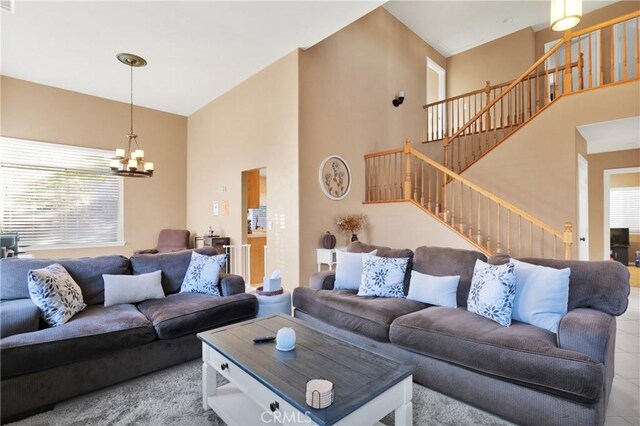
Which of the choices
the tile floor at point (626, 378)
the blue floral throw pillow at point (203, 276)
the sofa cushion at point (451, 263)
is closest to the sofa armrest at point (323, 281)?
the sofa cushion at point (451, 263)

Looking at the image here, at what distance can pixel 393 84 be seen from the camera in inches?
241

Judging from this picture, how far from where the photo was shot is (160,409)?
202cm

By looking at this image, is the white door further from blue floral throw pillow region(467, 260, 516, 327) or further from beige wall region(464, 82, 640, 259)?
blue floral throw pillow region(467, 260, 516, 327)

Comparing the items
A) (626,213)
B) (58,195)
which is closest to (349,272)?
(58,195)

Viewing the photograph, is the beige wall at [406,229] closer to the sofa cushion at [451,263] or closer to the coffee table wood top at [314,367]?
the sofa cushion at [451,263]

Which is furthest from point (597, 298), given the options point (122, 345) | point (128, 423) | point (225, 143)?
point (225, 143)

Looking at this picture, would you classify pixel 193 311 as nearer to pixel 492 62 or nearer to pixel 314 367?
pixel 314 367

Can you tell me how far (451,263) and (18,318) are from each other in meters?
3.27

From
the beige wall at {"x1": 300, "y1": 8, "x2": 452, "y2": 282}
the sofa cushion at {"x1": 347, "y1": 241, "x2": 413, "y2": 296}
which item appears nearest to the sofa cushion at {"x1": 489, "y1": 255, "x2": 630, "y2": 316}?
the sofa cushion at {"x1": 347, "y1": 241, "x2": 413, "y2": 296}

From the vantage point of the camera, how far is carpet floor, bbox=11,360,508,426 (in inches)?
74.7

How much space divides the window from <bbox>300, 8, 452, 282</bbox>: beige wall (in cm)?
396

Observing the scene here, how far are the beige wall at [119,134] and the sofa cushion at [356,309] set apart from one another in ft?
15.0

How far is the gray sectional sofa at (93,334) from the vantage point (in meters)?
1.96

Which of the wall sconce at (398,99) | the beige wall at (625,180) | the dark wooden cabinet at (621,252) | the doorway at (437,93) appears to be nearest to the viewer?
the wall sconce at (398,99)
